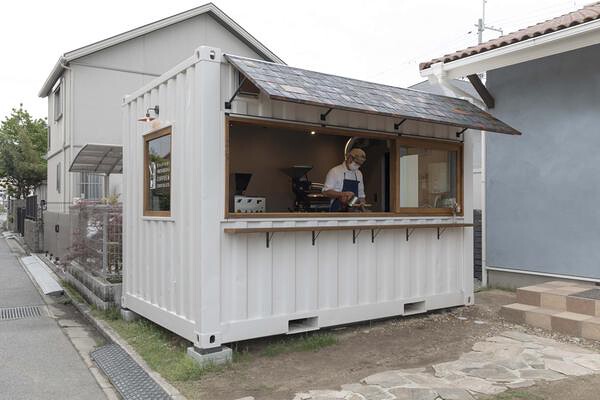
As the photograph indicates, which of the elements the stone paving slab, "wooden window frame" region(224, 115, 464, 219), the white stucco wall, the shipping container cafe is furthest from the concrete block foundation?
the white stucco wall

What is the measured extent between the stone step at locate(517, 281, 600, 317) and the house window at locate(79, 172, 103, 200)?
36.7 ft

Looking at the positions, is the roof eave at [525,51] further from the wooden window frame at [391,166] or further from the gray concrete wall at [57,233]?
the gray concrete wall at [57,233]

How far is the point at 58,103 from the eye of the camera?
15.2 m

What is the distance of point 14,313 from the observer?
23.4 ft

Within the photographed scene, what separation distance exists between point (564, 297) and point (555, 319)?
39 cm

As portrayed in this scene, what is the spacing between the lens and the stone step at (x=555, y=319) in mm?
5070

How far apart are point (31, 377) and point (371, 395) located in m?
3.03

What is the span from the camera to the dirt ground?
3811 millimetres

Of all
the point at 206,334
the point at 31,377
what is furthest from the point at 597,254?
the point at 31,377

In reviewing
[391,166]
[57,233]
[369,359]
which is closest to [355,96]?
[391,166]

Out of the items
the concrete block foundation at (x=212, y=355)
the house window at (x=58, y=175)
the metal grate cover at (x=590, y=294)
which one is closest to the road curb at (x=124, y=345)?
the concrete block foundation at (x=212, y=355)

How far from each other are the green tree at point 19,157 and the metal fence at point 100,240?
14.5 m

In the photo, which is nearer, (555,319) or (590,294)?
(555,319)

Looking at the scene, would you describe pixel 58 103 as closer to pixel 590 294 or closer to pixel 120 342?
pixel 120 342
